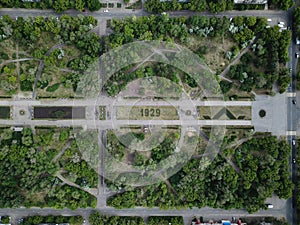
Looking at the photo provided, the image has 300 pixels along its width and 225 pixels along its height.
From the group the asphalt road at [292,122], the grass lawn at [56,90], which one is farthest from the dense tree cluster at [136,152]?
the asphalt road at [292,122]

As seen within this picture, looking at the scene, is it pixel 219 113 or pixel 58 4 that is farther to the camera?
pixel 219 113

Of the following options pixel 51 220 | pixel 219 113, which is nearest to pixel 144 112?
pixel 219 113

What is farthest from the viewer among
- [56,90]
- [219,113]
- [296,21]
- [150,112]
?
[219,113]

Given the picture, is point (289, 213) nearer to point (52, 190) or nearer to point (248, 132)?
point (248, 132)

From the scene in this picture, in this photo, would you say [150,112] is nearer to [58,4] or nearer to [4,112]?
[58,4]

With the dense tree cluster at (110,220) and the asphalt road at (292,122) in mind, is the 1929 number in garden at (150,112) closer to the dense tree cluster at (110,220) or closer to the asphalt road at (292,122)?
the dense tree cluster at (110,220)

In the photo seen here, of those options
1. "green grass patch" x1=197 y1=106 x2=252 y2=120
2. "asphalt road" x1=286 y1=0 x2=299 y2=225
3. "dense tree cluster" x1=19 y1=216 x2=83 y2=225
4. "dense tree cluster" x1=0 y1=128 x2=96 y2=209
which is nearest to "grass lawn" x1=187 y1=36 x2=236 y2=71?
"green grass patch" x1=197 y1=106 x2=252 y2=120
